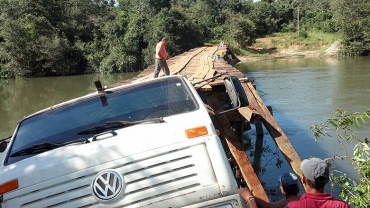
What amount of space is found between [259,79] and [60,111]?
66.9 ft

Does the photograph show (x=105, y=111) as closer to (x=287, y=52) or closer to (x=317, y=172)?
(x=317, y=172)

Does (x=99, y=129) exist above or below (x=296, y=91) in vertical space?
above

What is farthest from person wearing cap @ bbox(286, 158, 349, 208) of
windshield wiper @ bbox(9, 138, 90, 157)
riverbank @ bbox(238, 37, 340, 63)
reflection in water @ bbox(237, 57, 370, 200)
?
riverbank @ bbox(238, 37, 340, 63)

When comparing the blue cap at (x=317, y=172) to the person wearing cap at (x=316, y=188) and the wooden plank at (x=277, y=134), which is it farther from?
the wooden plank at (x=277, y=134)

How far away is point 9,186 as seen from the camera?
2832mm

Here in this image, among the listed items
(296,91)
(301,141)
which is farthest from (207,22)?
(301,141)

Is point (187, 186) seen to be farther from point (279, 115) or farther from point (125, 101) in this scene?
point (279, 115)

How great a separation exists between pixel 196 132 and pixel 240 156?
81.4 inches

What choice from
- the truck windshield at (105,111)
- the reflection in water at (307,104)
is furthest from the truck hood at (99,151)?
the reflection in water at (307,104)

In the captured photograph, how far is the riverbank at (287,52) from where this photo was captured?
3850cm

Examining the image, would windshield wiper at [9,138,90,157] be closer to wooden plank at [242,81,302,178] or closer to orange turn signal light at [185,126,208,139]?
orange turn signal light at [185,126,208,139]

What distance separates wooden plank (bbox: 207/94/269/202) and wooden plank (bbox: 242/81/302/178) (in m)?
0.50

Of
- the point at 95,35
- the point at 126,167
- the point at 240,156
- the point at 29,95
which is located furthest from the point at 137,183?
the point at 95,35

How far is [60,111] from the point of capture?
3.77 metres
